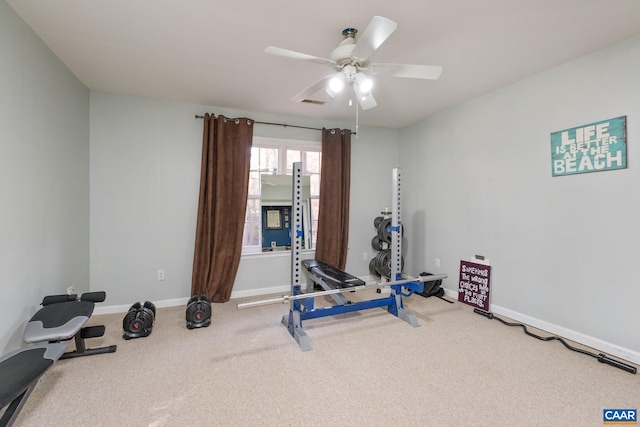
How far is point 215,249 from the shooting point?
3.46m

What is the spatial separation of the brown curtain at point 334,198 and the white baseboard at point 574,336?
80.8 inches

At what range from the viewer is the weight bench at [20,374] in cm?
131

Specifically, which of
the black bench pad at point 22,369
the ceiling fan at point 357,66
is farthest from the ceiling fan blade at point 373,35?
the black bench pad at point 22,369

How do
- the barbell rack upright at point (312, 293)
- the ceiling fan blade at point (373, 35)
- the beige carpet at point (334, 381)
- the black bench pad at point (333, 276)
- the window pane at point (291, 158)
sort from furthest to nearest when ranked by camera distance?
the window pane at point (291, 158) < the black bench pad at point (333, 276) < the barbell rack upright at point (312, 293) < the beige carpet at point (334, 381) < the ceiling fan blade at point (373, 35)

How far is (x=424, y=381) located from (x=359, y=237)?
8.54 feet

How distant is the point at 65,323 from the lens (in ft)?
6.32

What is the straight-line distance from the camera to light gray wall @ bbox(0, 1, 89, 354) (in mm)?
1812

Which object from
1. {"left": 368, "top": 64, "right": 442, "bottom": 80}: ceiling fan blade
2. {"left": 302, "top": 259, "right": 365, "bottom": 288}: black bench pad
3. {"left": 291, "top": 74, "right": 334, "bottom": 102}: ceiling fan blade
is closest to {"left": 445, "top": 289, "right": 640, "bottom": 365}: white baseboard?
{"left": 302, "top": 259, "right": 365, "bottom": 288}: black bench pad

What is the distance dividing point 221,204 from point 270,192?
2.32 feet

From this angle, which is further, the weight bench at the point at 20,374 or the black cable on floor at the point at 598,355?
the black cable on floor at the point at 598,355

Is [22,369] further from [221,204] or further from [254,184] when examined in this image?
[254,184]

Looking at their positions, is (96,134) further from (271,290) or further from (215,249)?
(271,290)

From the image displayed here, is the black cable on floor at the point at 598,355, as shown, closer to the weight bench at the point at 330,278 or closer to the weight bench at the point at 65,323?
the weight bench at the point at 330,278

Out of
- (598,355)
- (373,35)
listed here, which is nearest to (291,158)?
(373,35)
